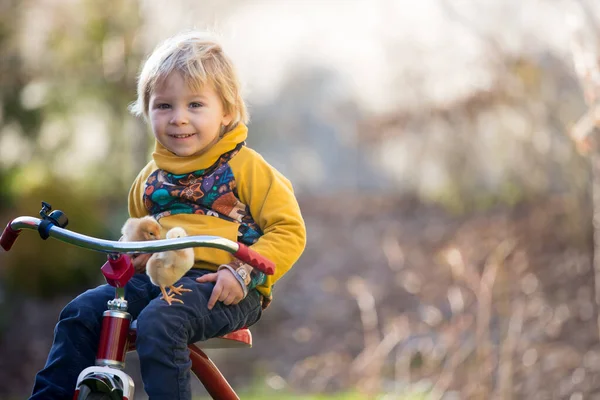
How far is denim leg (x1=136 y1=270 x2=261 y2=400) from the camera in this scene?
6.59 feet

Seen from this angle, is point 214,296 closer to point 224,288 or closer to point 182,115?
point 224,288

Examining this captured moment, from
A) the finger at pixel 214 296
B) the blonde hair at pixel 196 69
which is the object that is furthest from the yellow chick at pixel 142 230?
the blonde hair at pixel 196 69

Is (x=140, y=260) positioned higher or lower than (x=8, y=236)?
lower

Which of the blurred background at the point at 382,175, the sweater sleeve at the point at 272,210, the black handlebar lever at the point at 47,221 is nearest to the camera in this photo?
the black handlebar lever at the point at 47,221

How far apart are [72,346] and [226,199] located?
56 cm

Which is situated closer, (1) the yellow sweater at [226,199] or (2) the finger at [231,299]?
(2) the finger at [231,299]

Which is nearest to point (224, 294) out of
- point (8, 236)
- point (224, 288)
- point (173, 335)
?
point (224, 288)

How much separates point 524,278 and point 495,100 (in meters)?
1.76

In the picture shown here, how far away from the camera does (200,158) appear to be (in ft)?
7.79

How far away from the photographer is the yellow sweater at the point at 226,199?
2.28 metres

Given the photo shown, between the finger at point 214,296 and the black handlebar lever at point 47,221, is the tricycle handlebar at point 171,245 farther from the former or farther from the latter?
the finger at point 214,296

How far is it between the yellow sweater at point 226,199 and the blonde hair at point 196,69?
0.09m

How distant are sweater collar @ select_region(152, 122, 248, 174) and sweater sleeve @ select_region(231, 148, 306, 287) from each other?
4 centimetres

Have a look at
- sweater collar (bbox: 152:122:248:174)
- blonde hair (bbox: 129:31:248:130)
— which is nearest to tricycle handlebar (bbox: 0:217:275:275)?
sweater collar (bbox: 152:122:248:174)
